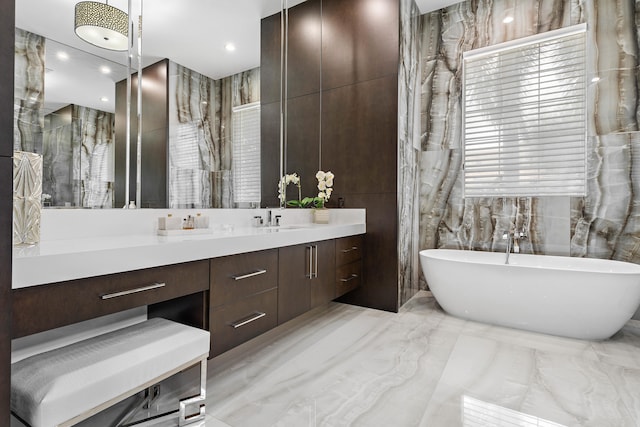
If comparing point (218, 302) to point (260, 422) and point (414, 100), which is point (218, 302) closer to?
point (260, 422)

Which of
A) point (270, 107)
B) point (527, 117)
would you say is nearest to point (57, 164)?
point (270, 107)

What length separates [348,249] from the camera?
276 centimetres

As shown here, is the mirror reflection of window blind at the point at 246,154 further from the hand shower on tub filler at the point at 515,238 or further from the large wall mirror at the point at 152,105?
the hand shower on tub filler at the point at 515,238

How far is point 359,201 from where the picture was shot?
3043 millimetres

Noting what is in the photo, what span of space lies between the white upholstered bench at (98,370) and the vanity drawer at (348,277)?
1.41 metres

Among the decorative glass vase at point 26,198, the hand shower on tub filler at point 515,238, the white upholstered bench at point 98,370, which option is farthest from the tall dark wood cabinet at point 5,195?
the hand shower on tub filler at point 515,238

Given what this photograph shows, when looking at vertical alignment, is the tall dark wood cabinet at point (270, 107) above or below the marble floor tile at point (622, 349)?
above

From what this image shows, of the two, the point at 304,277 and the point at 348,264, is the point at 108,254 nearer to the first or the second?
the point at 304,277

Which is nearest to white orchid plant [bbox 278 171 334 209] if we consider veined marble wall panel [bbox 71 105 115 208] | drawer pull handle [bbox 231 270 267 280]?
drawer pull handle [bbox 231 270 267 280]

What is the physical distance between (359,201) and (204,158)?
4.87 ft

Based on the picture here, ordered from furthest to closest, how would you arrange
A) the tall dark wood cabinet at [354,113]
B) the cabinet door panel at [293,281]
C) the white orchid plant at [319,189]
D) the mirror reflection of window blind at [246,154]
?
the white orchid plant at [319,189], the tall dark wood cabinet at [354,113], the mirror reflection of window blind at [246,154], the cabinet door panel at [293,281]

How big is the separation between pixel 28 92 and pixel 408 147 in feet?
9.19

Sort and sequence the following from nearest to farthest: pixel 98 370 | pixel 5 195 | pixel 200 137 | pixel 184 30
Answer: pixel 5 195 < pixel 98 370 < pixel 184 30 < pixel 200 137

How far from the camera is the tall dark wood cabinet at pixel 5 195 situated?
2.43ft
